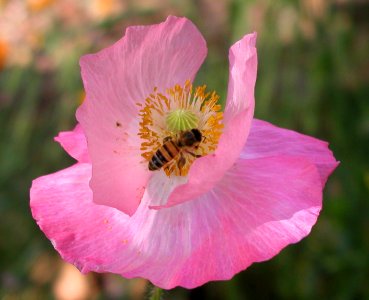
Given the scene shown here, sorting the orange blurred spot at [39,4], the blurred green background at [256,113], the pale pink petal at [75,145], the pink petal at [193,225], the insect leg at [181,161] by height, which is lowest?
the blurred green background at [256,113]

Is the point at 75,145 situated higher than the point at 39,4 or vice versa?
the point at 75,145

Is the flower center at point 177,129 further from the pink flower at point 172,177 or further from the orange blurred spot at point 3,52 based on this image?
Answer: the orange blurred spot at point 3,52

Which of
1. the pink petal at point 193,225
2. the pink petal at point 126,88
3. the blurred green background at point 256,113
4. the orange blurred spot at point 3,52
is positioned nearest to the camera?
the pink petal at point 193,225

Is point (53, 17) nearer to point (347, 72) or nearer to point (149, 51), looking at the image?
point (347, 72)

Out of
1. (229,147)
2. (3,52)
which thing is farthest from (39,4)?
(229,147)

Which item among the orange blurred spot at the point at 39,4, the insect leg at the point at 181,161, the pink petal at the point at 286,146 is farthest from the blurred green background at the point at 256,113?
the insect leg at the point at 181,161

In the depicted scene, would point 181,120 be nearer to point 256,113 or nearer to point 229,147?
point 229,147

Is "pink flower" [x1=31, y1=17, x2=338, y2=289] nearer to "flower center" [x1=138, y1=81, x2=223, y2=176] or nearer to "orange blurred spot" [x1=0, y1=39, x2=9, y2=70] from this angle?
"flower center" [x1=138, y1=81, x2=223, y2=176]
